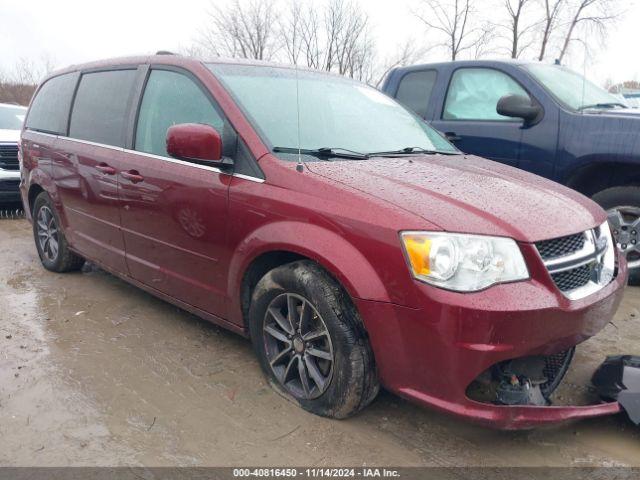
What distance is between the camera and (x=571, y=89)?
4.86 m

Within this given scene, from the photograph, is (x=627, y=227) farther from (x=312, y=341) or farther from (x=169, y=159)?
(x=169, y=159)

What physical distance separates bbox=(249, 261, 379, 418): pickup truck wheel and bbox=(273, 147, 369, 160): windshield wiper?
0.62 m

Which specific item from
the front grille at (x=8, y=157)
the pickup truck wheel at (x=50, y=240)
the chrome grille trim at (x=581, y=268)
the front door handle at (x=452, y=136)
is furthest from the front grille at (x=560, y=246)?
the front grille at (x=8, y=157)

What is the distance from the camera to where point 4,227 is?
723 centimetres

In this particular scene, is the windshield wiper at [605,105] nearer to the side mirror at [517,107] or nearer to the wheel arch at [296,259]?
the side mirror at [517,107]

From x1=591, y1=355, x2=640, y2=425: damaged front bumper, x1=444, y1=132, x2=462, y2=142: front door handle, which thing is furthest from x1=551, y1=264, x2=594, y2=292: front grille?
x1=444, y1=132, x2=462, y2=142: front door handle

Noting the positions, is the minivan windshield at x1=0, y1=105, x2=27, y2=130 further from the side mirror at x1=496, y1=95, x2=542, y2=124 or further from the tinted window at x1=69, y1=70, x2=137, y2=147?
the side mirror at x1=496, y1=95, x2=542, y2=124

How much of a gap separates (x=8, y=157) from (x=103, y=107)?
193 inches

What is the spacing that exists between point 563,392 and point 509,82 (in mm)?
3052

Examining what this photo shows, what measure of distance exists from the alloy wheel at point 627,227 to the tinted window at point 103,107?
3566 mm

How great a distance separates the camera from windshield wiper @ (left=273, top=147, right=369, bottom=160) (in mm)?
2823

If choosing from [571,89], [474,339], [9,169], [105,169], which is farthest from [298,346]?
[9,169]

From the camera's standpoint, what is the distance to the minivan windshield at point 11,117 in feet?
29.4

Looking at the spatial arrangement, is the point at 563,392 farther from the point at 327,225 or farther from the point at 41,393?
the point at 41,393
